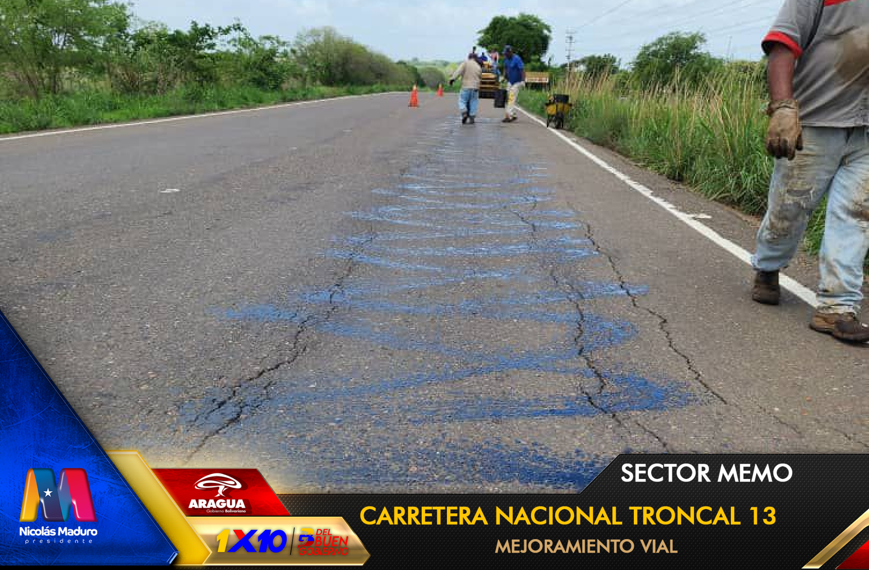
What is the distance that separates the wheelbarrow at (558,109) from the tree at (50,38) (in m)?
12.6

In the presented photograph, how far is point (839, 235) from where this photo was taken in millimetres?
3643

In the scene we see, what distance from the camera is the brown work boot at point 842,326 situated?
11.4 feet

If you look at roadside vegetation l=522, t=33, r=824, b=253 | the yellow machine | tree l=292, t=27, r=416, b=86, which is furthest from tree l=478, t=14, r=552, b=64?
roadside vegetation l=522, t=33, r=824, b=253

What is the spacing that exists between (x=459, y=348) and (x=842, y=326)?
1925 millimetres

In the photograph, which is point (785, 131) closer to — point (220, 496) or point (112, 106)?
point (220, 496)

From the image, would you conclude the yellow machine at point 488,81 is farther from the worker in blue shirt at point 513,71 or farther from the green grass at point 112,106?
the worker in blue shirt at point 513,71

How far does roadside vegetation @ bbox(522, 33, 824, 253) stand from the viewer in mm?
7336

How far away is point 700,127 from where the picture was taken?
29.5ft

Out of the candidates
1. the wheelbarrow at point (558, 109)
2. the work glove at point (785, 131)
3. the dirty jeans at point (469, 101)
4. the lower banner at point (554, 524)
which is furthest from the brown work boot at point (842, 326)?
the dirty jeans at point (469, 101)

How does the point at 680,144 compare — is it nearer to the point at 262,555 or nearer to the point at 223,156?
the point at 223,156

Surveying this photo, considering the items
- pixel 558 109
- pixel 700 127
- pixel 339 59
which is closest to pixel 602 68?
pixel 558 109

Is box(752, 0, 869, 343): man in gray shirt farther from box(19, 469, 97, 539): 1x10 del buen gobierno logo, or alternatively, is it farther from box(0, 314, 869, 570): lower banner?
box(19, 469, 97, 539): 1x10 del buen gobierno logo

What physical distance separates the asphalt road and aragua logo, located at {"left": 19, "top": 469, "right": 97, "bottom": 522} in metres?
0.42

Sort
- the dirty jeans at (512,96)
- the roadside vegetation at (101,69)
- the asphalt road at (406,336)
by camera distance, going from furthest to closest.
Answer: the dirty jeans at (512,96) < the roadside vegetation at (101,69) < the asphalt road at (406,336)
